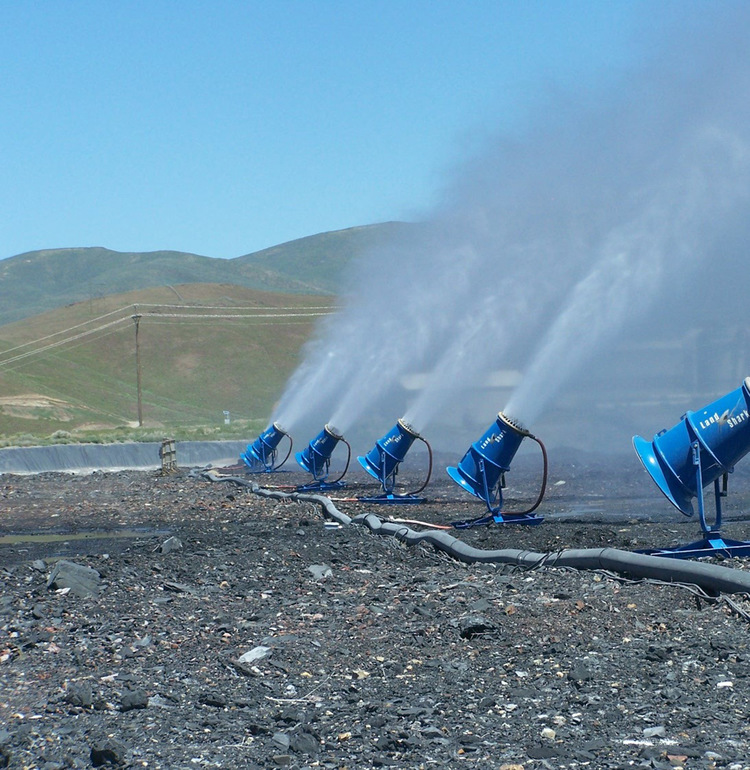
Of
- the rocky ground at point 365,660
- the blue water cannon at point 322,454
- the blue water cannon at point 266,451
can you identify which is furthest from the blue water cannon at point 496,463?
the blue water cannon at point 266,451

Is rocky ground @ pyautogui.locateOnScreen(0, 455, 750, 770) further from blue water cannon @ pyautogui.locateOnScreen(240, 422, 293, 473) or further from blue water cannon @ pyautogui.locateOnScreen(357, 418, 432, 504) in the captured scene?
blue water cannon @ pyautogui.locateOnScreen(240, 422, 293, 473)

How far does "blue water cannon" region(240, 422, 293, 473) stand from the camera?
108 ft

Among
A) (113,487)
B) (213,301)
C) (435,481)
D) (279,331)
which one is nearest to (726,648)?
(435,481)

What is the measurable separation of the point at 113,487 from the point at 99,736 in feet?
77.5

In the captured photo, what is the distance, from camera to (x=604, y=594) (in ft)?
31.0

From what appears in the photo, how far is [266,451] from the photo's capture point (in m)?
33.7

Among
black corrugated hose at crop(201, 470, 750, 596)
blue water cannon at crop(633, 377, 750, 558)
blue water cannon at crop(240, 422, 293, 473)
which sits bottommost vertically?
blue water cannon at crop(240, 422, 293, 473)

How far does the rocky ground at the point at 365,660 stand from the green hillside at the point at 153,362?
A: 224ft

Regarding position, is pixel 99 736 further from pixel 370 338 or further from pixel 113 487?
pixel 370 338

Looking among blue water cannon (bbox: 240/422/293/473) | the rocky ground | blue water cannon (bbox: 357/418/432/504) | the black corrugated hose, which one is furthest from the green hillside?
the rocky ground

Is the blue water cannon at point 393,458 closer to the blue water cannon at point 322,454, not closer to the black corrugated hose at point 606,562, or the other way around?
the blue water cannon at point 322,454

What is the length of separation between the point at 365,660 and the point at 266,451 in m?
25.9

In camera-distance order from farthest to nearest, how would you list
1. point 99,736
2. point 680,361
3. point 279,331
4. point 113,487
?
point 279,331, point 680,361, point 113,487, point 99,736

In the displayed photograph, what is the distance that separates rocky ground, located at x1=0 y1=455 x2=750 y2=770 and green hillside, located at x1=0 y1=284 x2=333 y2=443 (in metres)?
68.3
